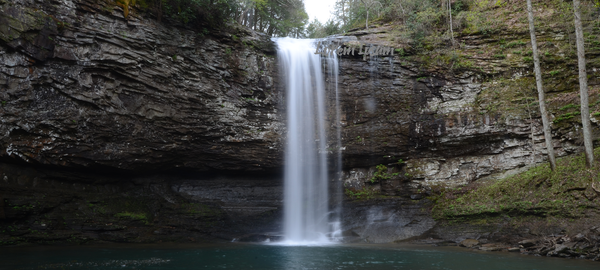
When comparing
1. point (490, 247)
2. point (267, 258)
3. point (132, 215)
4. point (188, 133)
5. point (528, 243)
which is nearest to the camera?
point (267, 258)

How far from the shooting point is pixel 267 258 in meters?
10.6

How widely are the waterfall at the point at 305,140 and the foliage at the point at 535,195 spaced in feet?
18.4

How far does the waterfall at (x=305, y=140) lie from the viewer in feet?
56.2

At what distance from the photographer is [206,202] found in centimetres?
1702

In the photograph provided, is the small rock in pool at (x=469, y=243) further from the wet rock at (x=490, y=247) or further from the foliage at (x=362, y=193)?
the foliage at (x=362, y=193)

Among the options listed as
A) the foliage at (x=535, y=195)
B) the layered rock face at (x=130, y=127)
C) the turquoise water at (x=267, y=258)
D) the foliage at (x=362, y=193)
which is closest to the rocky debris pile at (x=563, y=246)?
the turquoise water at (x=267, y=258)

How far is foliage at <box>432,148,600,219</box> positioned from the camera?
446 inches

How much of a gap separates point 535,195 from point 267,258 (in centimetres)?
1002

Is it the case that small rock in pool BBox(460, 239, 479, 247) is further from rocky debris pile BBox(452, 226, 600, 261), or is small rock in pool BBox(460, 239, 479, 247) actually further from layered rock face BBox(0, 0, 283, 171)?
layered rock face BBox(0, 0, 283, 171)

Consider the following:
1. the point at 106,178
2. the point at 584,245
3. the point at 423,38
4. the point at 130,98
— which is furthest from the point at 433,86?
the point at 106,178

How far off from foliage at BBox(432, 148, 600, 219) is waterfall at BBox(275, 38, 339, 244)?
18.4 ft

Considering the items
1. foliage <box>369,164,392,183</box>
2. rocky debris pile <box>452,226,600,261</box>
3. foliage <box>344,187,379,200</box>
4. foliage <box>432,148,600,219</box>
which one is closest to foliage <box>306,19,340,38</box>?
foliage <box>369,164,392,183</box>

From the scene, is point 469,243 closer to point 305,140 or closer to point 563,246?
point 563,246

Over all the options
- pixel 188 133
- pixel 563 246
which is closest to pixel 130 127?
pixel 188 133
